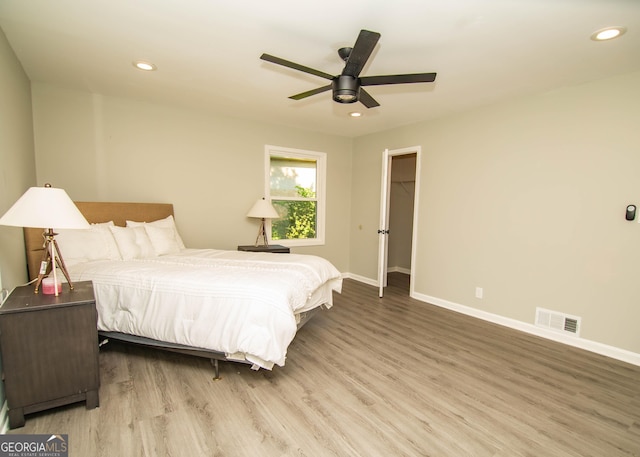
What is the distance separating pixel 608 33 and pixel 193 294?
3412mm

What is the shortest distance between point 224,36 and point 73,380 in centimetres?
251

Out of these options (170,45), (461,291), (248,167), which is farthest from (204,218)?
(461,291)

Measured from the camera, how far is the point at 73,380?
192 cm

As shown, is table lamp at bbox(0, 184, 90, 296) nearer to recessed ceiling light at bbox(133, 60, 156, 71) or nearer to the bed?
the bed

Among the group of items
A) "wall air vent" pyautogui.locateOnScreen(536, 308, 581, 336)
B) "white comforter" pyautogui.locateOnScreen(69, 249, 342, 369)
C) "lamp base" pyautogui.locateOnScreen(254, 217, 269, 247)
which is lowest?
"wall air vent" pyautogui.locateOnScreen(536, 308, 581, 336)

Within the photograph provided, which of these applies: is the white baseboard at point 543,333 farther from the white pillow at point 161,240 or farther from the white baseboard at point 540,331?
the white pillow at point 161,240

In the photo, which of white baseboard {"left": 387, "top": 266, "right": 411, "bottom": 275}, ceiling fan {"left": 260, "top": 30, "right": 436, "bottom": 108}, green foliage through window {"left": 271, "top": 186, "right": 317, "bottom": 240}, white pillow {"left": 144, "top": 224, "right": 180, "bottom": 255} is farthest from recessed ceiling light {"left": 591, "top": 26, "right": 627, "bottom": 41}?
white baseboard {"left": 387, "top": 266, "right": 411, "bottom": 275}

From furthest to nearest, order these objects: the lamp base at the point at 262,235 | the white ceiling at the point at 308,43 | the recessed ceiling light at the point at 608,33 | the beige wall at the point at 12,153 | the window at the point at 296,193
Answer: the window at the point at 296,193, the lamp base at the point at 262,235, the beige wall at the point at 12,153, the recessed ceiling light at the point at 608,33, the white ceiling at the point at 308,43

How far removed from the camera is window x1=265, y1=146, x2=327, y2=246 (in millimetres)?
4930

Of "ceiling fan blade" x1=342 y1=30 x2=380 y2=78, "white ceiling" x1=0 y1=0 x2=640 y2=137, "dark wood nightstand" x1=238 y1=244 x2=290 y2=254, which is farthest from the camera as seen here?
→ "dark wood nightstand" x1=238 y1=244 x2=290 y2=254

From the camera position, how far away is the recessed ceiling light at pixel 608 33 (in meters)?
2.01

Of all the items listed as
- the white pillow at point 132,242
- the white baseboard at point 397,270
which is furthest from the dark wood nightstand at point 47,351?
the white baseboard at point 397,270

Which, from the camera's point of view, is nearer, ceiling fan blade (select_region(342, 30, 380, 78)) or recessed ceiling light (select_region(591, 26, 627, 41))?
ceiling fan blade (select_region(342, 30, 380, 78))

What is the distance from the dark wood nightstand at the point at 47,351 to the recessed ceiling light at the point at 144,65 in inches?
78.5
